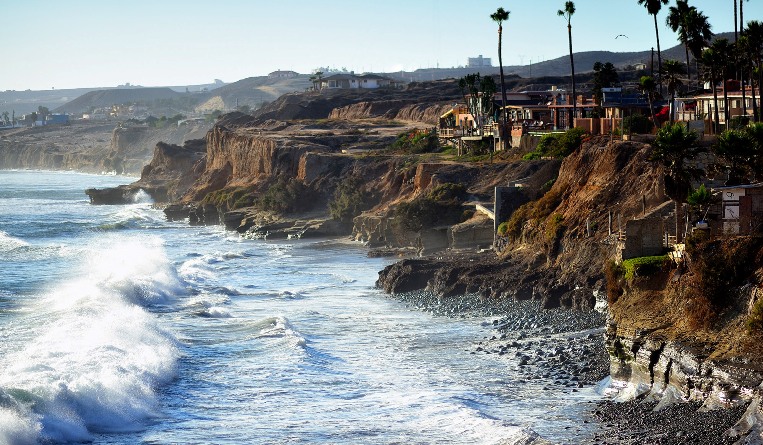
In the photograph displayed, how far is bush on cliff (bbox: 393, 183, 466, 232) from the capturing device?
221 ft

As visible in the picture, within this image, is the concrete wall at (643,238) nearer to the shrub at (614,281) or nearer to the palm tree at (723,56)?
the shrub at (614,281)

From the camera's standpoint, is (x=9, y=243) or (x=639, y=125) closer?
(x=639, y=125)

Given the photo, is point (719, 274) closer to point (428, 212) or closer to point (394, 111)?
point (428, 212)

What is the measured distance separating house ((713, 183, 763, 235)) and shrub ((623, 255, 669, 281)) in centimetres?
227

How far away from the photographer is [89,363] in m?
38.4

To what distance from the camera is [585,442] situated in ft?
96.0

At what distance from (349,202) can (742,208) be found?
4604 cm

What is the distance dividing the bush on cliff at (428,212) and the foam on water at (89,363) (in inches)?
575

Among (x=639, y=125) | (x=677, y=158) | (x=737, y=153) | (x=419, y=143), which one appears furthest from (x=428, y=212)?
(x=419, y=143)

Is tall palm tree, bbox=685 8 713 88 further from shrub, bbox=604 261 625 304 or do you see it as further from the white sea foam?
the white sea foam

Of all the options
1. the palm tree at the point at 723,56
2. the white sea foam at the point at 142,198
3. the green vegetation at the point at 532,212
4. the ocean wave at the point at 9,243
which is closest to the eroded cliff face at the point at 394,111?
the white sea foam at the point at 142,198

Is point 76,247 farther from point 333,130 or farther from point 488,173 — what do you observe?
point 333,130

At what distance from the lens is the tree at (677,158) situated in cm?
3931

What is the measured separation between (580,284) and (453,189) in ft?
80.3
